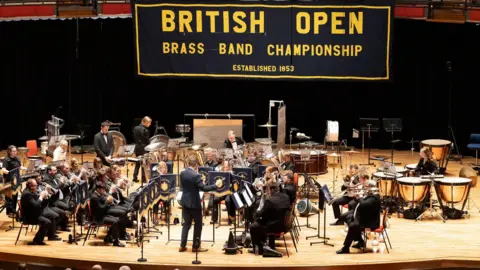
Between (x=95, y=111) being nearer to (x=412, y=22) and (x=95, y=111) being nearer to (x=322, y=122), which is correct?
(x=322, y=122)

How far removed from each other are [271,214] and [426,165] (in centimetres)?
419

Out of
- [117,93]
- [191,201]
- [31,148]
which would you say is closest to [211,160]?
[191,201]

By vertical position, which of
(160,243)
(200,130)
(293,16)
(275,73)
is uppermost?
(293,16)

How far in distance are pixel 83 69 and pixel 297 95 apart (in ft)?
19.2

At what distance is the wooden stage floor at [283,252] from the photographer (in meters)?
11.7

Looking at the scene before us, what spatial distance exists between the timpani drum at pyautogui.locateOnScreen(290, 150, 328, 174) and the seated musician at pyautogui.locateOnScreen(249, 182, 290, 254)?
11.9 feet

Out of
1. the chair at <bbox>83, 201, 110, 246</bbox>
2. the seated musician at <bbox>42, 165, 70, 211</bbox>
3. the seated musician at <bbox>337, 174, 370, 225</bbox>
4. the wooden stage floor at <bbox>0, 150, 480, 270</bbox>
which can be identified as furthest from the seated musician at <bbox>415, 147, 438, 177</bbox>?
the seated musician at <bbox>42, 165, 70, 211</bbox>

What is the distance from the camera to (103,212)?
41.2 ft

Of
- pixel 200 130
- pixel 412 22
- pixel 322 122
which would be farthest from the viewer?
pixel 322 122

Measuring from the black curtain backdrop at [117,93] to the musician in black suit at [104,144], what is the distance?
529 centimetres

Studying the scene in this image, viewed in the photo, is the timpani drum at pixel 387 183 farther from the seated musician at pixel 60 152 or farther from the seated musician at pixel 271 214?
the seated musician at pixel 60 152

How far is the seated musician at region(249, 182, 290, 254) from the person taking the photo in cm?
Answer: 1188

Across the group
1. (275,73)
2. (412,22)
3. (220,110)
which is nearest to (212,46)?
(275,73)

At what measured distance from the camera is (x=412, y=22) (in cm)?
2023
